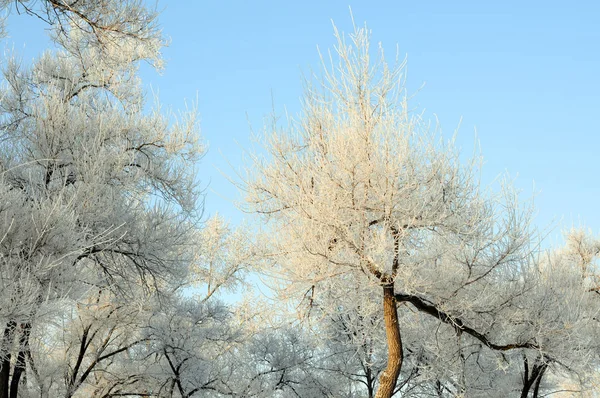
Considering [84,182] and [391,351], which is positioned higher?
[84,182]

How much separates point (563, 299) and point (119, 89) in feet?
37.6

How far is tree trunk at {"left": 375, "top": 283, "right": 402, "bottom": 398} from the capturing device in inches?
367

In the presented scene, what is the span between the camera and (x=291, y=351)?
1880 cm

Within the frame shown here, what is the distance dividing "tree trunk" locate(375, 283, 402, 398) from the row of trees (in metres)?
0.02

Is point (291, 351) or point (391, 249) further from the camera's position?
point (291, 351)

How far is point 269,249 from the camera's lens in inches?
404

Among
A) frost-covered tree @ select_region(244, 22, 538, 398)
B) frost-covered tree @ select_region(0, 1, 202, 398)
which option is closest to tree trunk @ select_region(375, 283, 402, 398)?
frost-covered tree @ select_region(244, 22, 538, 398)

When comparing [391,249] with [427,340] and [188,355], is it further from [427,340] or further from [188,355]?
[188,355]

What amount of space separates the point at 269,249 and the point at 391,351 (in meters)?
2.39

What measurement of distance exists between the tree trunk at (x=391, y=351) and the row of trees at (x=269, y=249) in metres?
0.02

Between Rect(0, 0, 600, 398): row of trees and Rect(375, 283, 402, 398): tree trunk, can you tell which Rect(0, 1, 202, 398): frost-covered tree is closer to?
Rect(0, 0, 600, 398): row of trees

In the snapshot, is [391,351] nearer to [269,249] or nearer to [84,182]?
[269,249]

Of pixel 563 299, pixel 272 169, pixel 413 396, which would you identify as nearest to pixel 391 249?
pixel 272 169

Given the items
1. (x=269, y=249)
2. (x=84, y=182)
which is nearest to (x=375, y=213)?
(x=269, y=249)
